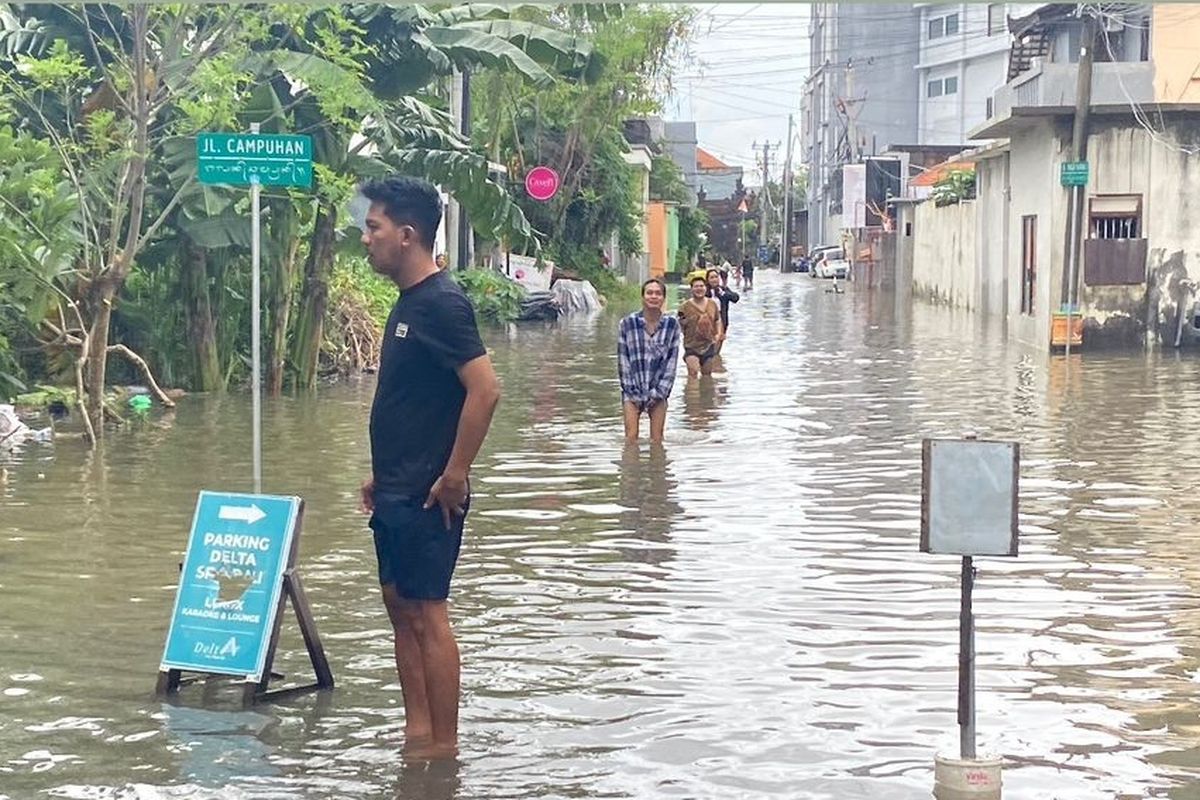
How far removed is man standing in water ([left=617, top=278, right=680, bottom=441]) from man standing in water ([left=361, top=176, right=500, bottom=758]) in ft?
28.7

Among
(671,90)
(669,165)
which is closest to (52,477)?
(671,90)

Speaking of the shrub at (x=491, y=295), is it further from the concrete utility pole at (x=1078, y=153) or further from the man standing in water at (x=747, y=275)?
the man standing in water at (x=747, y=275)

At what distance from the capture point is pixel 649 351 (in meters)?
15.6

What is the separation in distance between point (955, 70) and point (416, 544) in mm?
93974

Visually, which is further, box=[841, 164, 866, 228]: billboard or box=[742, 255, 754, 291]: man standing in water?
box=[841, 164, 866, 228]: billboard

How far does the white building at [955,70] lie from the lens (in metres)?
91.7

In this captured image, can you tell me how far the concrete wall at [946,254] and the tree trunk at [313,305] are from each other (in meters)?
24.5

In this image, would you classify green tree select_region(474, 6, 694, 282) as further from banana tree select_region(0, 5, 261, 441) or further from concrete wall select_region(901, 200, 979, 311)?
banana tree select_region(0, 5, 261, 441)

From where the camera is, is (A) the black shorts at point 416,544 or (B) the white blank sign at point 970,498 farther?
(A) the black shorts at point 416,544

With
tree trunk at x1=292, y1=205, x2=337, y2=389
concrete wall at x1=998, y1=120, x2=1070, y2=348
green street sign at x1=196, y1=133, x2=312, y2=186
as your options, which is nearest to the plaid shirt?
green street sign at x1=196, y1=133, x2=312, y2=186

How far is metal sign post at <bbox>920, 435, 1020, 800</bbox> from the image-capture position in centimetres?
598

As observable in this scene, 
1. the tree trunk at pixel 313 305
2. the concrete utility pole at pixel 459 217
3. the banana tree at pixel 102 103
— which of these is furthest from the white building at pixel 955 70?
the banana tree at pixel 102 103

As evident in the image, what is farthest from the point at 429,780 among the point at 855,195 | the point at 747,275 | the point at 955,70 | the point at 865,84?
the point at 865,84

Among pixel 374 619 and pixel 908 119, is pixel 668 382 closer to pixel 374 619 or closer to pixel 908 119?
pixel 374 619
